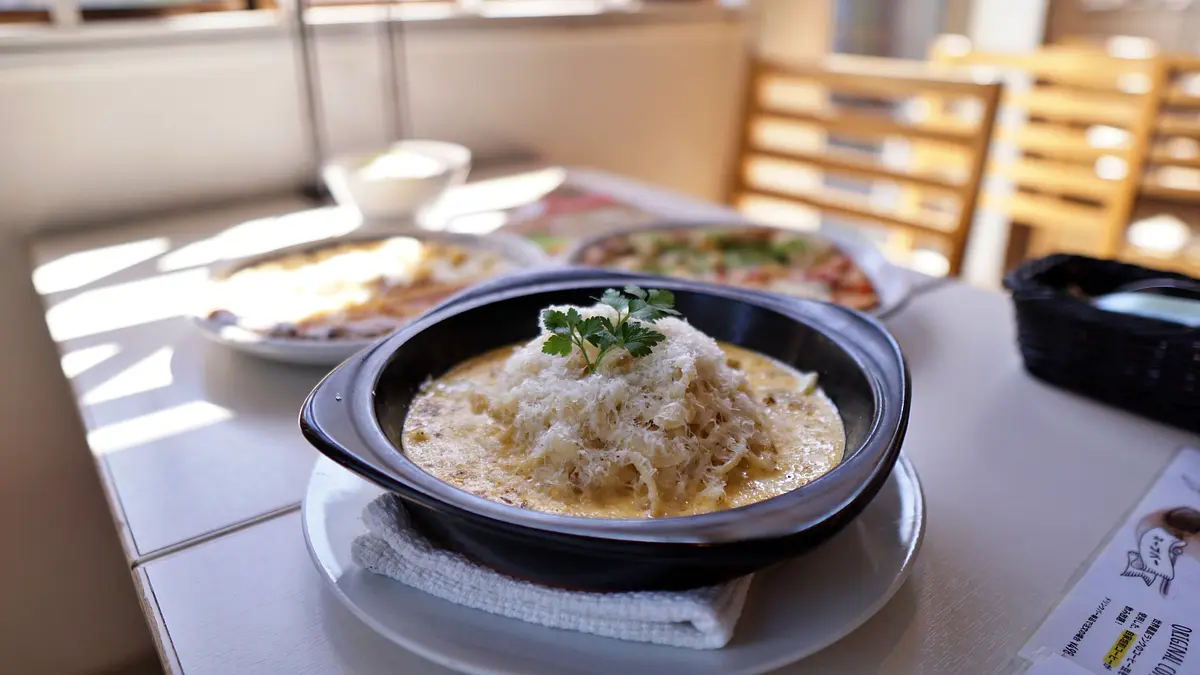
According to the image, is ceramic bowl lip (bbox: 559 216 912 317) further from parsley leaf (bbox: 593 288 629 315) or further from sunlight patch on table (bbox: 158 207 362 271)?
sunlight patch on table (bbox: 158 207 362 271)

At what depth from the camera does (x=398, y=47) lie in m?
2.00

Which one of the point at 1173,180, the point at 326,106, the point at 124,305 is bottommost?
the point at 1173,180

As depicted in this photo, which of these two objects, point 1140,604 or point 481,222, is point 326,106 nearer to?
point 481,222

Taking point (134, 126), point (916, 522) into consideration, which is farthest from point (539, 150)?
point (916, 522)

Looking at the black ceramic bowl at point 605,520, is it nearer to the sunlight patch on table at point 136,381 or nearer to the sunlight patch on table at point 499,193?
the sunlight patch on table at point 136,381

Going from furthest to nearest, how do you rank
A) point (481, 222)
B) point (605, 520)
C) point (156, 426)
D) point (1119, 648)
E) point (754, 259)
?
point (481, 222)
point (754, 259)
point (156, 426)
point (1119, 648)
point (605, 520)

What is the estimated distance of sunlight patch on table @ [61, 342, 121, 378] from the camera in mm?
1067

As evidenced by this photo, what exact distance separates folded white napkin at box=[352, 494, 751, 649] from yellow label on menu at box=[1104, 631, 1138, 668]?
0.29 meters

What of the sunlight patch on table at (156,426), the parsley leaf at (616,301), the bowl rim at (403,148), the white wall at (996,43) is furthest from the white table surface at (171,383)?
the white wall at (996,43)

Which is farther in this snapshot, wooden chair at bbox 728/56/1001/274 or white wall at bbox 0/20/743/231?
wooden chair at bbox 728/56/1001/274

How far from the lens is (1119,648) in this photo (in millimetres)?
631

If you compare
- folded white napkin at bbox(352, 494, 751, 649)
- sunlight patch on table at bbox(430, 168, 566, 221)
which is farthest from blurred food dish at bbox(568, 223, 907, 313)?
folded white napkin at bbox(352, 494, 751, 649)

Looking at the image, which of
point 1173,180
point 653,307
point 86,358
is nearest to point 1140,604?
point 653,307

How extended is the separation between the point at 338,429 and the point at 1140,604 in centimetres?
66
